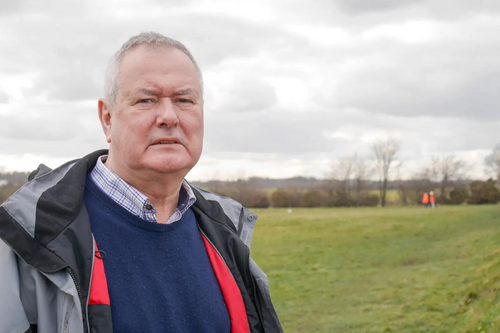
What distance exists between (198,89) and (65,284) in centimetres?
128

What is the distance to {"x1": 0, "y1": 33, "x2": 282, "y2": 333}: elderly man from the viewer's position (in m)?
2.38

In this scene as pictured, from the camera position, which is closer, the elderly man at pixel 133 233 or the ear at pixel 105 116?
the elderly man at pixel 133 233

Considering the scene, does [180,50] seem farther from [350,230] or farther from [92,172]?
[350,230]

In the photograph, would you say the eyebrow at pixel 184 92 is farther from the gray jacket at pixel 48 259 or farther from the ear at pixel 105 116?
the gray jacket at pixel 48 259

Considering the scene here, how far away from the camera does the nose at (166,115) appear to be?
9.17 feet

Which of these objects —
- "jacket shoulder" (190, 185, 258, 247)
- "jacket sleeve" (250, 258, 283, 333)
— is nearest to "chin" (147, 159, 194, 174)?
"jacket shoulder" (190, 185, 258, 247)

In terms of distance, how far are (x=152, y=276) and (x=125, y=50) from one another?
1.25 metres

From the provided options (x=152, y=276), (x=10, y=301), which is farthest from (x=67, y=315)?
(x=152, y=276)

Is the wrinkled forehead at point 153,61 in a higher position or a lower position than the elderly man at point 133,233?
higher

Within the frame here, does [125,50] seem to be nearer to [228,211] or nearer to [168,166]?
[168,166]

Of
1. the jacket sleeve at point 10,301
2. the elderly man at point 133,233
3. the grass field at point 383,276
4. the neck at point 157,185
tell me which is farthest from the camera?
the grass field at point 383,276

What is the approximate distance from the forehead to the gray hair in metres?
0.03

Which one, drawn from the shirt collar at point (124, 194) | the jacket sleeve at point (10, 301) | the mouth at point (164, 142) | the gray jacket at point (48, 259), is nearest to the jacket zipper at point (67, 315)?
the gray jacket at point (48, 259)

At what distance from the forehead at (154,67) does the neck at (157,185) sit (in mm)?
485
